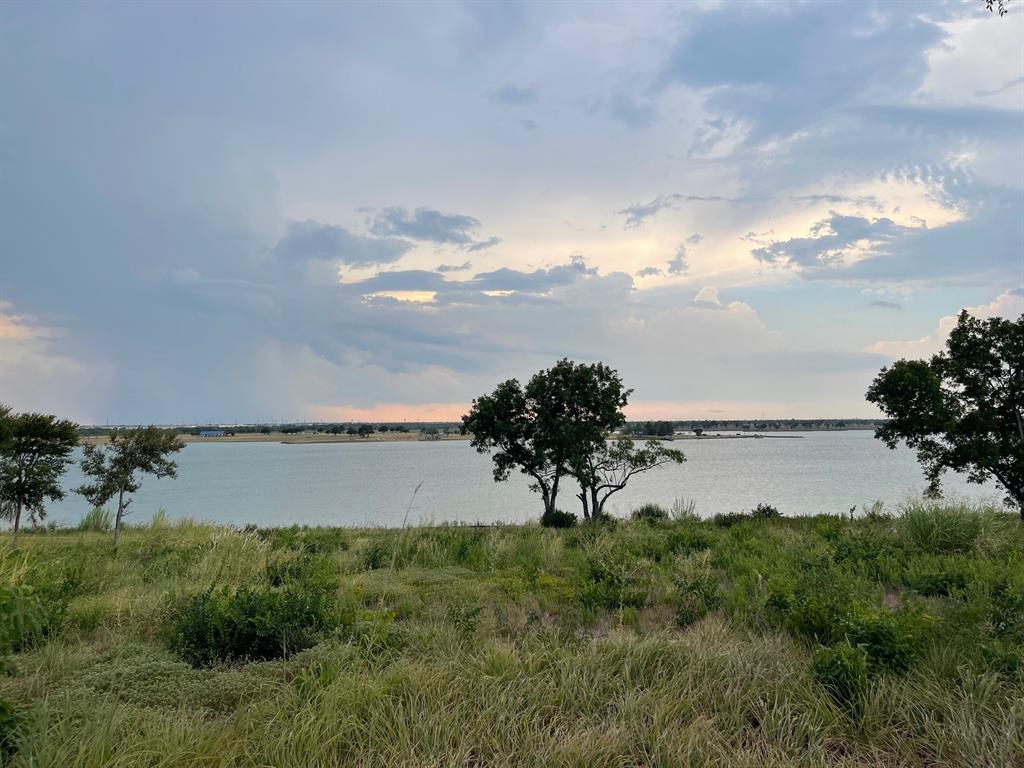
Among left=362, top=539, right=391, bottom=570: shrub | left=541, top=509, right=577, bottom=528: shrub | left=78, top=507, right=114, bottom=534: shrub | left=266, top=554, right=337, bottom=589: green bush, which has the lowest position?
left=541, top=509, right=577, bottom=528: shrub

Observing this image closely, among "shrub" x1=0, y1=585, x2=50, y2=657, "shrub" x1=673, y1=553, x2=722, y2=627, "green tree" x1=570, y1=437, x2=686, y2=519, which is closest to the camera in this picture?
"shrub" x1=0, y1=585, x2=50, y2=657

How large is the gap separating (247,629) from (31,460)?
2846cm

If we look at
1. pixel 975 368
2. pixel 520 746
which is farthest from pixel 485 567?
pixel 975 368

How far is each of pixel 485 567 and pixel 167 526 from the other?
1405 cm

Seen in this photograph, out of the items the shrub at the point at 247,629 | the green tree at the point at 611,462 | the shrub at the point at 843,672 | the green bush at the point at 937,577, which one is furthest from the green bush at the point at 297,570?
the green tree at the point at 611,462

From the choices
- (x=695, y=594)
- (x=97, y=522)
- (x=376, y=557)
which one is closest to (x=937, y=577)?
(x=695, y=594)

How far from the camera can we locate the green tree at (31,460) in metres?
25.4

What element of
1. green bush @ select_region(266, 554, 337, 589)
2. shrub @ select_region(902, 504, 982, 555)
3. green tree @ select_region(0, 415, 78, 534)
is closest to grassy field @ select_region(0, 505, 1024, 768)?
green bush @ select_region(266, 554, 337, 589)

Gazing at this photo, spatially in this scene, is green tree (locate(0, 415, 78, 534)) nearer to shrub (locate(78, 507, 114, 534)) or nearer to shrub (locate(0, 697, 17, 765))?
shrub (locate(78, 507, 114, 534))

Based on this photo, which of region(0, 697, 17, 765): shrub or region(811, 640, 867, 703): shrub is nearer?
region(0, 697, 17, 765): shrub

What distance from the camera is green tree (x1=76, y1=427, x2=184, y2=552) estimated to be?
24516 mm

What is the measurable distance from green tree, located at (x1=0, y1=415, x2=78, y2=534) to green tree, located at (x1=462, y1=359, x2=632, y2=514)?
18.5 m

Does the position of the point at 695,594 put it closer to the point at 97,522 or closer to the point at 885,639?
the point at 885,639

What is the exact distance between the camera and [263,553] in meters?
11.0
